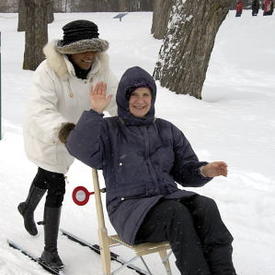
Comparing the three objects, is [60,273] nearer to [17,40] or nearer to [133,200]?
[133,200]

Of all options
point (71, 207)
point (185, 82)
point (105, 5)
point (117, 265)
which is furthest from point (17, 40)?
point (105, 5)

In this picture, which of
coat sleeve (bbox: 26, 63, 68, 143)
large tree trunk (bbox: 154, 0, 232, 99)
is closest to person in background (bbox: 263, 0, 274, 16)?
large tree trunk (bbox: 154, 0, 232, 99)

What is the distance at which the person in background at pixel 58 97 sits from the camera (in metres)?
3.36

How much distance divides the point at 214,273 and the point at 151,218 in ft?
1.44

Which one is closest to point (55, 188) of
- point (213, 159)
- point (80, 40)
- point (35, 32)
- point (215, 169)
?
point (80, 40)

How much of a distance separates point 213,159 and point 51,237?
2770 millimetres

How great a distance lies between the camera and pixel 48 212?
3.69m

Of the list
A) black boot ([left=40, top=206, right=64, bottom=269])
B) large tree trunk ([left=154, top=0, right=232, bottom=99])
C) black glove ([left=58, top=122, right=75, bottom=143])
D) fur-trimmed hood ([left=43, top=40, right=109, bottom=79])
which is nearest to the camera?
black glove ([left=58, top=122, right=75, bottom=143])

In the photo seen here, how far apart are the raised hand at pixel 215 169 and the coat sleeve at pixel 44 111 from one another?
34.4 inches

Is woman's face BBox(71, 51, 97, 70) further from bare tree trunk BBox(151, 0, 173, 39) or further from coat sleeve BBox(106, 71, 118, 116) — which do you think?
bare tree trunk BBox(151, 0, 173, 39)

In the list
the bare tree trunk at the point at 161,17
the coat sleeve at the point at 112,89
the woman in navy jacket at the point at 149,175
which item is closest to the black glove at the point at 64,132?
the woman in navy jacket at the point at 149,175

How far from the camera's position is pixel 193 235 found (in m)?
2.89

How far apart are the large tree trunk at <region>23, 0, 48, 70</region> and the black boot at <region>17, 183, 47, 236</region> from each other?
844cm

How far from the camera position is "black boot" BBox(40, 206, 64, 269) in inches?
145
